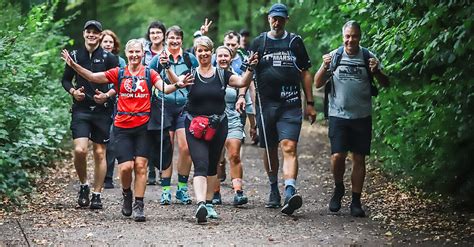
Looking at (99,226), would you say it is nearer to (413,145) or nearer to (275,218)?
(275,218)

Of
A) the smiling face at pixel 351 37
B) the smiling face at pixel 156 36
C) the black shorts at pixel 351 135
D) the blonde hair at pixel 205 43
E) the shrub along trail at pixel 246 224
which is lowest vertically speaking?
the shrub along trail at pixel 246 224

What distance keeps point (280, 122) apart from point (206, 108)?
1071 millimetres

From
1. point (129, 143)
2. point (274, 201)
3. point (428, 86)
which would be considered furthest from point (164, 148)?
point (428, 86)

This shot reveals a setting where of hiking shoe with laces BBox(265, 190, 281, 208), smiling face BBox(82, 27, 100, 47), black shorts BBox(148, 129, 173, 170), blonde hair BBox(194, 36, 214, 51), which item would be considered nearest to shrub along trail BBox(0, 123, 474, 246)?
hiking shoe with laces BBox(265, 190, 281, 208)

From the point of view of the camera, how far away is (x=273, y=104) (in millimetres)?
9781

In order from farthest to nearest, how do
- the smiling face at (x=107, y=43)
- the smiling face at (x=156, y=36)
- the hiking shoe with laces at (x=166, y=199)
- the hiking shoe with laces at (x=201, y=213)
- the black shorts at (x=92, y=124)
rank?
the smiling face at (x=107, y=43) < the smiling face at (x=156, y=36) < the hiking shoe with laces at (x=166, y=199) < the black shorts at (x=92, y=124) < the hiking shoe with laces at (x=201, y=213)

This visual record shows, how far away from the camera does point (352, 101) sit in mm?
9344

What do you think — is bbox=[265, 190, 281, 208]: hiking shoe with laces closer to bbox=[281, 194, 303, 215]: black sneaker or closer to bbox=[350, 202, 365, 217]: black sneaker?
bbox=[281, 194, 303, 215]: black sneaker

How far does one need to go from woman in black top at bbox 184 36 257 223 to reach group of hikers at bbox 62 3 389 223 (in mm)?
11

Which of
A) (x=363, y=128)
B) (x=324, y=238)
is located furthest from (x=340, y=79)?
(x=324, y=238)

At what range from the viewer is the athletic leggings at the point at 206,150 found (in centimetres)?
Answer: 905

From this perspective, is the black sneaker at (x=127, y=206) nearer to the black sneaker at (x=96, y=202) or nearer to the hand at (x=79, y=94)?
the black sneaker at (x=96, y=202)

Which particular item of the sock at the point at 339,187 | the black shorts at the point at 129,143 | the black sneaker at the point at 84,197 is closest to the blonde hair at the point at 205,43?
the black shorts at the point at 129,143

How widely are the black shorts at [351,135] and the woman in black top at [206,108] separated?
1.19 metres
